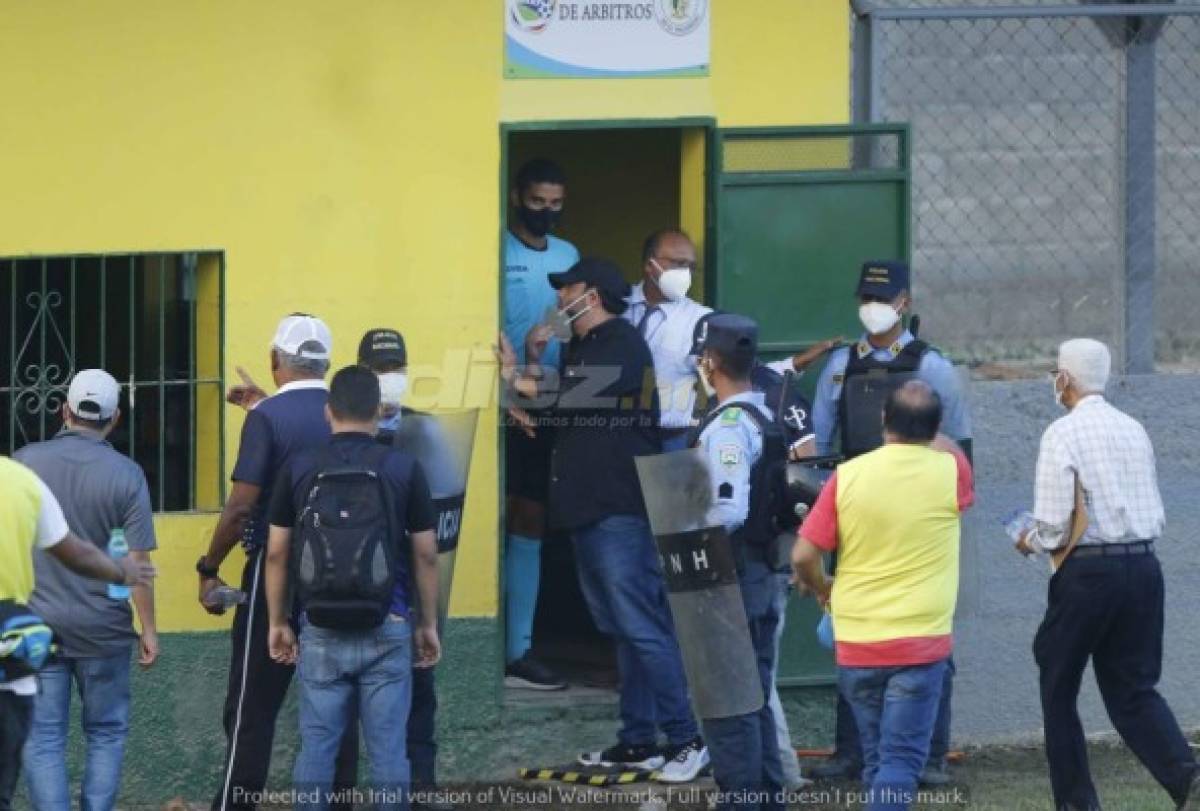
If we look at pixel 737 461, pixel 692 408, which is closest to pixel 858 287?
pixel 692 408

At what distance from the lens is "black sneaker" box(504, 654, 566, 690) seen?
32.3 feet

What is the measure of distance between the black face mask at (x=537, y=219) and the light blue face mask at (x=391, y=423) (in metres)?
1.50

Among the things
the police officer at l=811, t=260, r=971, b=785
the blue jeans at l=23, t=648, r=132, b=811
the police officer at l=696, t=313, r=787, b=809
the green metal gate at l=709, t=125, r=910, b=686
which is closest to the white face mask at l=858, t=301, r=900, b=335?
the police officer at l=811, t=260, r=971, b=785

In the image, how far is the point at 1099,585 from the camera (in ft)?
27.7

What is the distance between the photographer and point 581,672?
10312 mm

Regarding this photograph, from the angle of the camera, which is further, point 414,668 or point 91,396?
point 414,668

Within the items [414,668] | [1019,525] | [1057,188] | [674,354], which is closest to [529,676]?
[414,668]

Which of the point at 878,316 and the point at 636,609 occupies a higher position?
the point at 878,316

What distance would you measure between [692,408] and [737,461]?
4.76ft

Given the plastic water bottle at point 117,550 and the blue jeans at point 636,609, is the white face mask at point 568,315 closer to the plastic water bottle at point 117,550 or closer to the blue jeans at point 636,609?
the blue jeans at point 636,609

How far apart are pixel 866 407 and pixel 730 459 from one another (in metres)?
1.12

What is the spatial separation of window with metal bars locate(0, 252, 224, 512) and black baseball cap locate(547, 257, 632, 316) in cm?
134

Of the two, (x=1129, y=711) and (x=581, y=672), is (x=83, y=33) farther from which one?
(x=1129, y=711)

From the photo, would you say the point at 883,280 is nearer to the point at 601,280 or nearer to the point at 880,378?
the point at 880,378
